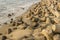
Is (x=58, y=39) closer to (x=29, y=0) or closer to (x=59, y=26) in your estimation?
(x=59, y=26)

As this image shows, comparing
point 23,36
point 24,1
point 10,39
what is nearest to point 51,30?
point 23,36

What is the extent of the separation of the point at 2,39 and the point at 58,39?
1456 millimetres

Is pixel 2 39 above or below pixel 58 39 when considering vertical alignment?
below

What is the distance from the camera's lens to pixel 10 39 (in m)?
3.66

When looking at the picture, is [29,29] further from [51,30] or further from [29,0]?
[29,0]

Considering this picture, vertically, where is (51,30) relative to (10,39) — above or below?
above

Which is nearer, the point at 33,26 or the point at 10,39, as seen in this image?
the point at 10,39

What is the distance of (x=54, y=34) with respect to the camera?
2951mm

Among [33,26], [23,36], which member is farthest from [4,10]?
[23,36]

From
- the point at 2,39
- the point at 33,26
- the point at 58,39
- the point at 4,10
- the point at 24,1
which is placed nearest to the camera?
the point at 58,39

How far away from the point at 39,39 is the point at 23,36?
497 millimetres

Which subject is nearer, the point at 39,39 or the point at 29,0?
the point at 39,39

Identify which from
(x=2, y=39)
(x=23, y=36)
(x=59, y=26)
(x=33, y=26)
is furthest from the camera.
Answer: (x=33, y=26)

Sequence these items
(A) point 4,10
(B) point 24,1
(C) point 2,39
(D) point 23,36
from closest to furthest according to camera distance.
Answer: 1. (D) point 23,36
2. (C) point 2,39
3. (A) point 4,10
4. (B) point 24,1
